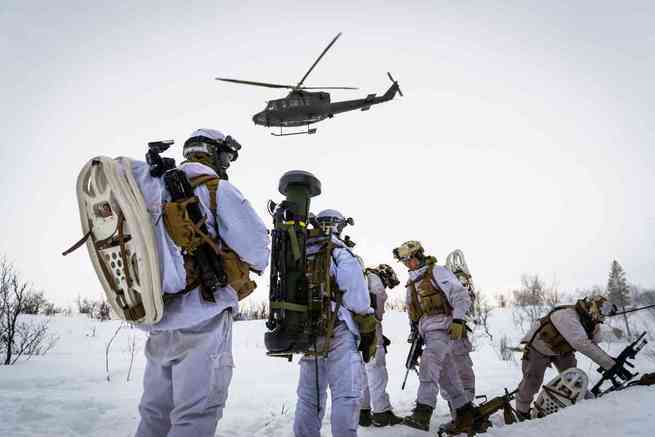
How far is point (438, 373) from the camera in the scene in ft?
15.9

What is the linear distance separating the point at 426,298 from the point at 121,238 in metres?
4.36

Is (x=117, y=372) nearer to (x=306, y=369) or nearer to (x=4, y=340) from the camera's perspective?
(x=4, y=340)

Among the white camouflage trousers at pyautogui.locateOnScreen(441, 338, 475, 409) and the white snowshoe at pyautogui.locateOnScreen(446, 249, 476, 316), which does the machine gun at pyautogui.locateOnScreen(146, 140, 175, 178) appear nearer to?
the white camouflage trousers at pyautogui.locateOnScreen(441, 338, 475, 409)

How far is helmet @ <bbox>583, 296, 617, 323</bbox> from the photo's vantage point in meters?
5.52

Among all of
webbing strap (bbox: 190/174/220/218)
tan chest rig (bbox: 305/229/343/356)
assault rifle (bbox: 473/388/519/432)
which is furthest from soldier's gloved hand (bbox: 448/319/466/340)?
webbing strap (bbox: 190/174/220/218)

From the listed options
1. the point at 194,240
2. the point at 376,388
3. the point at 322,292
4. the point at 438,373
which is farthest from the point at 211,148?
the point at 376,388

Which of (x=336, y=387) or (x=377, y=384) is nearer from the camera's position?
(x=336, y=387)

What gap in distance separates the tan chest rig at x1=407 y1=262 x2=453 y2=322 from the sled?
4.19m

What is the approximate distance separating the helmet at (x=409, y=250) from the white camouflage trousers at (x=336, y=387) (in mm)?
2413

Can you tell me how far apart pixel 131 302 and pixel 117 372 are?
6.20 metres

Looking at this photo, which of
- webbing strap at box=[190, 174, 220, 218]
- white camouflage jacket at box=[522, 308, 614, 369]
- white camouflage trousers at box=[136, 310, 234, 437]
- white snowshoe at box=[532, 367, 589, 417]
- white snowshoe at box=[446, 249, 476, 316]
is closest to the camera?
white camouflage trousers at box=[136, 310, 234, 437]

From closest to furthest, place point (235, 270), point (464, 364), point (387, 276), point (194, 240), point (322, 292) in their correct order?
point (194, 240) < point (235, 270) < point (322, 292) < point (464, 364) < point (387, 276)

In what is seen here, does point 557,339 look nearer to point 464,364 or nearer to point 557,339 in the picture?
point 557,339

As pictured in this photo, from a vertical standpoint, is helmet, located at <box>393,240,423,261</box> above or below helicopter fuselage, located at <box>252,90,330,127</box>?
below
